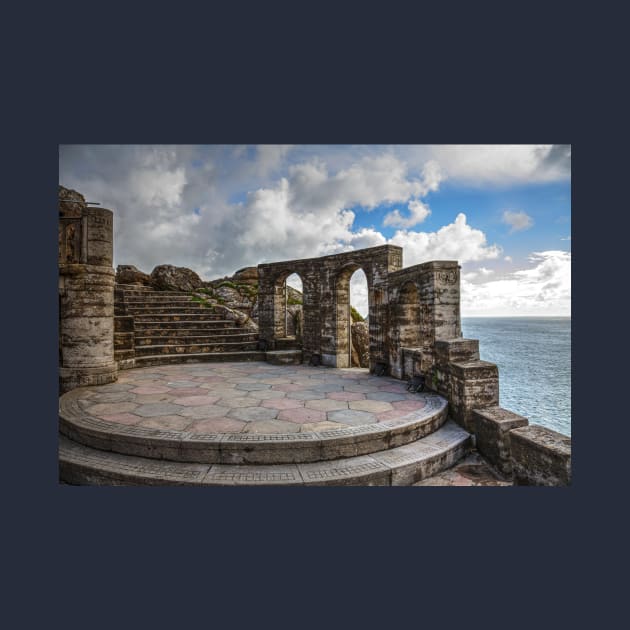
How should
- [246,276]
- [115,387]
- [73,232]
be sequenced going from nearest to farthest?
[115,387], [73,232], [246,276]

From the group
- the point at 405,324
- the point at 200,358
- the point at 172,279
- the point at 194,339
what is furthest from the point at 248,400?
the point at 172,279

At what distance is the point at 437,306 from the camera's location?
6672mm

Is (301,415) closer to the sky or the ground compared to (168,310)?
closer to the ground

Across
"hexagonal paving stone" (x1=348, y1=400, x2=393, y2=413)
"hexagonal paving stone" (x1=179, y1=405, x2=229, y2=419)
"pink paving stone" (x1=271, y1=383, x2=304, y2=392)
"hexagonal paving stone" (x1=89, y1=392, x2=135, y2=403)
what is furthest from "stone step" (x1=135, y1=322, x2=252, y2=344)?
"hexagonal paving stone" (x1=348, y1=400, x2=393, y2=413)

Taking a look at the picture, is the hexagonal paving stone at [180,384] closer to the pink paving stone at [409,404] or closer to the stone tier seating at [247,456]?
the stone tier seating at [247,456]

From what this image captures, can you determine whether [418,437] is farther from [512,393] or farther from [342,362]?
[512,393]

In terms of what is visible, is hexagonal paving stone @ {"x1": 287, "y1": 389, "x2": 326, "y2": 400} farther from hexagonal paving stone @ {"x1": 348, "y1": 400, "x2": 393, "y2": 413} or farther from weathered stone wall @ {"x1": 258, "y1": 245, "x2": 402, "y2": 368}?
weathered stone wall @ {"x1": 258, "y1": 245, "x2": 402, "y2": 368}

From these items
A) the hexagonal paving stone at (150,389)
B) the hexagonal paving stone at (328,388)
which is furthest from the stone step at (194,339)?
the hexagonal paving stone at (328,388)

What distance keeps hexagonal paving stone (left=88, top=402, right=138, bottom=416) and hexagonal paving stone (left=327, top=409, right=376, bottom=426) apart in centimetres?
334

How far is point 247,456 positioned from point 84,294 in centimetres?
593

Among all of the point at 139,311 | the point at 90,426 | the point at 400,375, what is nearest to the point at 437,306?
the point at 400,375

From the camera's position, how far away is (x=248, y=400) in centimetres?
633

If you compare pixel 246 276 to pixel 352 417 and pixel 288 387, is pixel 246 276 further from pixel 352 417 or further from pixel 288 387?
pixel 352 417

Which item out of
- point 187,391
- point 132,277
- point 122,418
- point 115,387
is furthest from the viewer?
point 132,277
